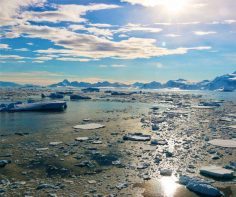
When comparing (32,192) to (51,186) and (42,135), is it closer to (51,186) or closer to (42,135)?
(51,186)

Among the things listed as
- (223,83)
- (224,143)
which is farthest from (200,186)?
(223,83)

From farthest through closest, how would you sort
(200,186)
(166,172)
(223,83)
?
(223,83), (166,172), (200,186)

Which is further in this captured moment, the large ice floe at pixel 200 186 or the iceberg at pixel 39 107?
the iceberg at pixel 39 107

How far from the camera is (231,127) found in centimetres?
2327

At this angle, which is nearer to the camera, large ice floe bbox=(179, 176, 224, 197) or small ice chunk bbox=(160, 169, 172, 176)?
large ice floe bbox=(179, 176, 224, 197)

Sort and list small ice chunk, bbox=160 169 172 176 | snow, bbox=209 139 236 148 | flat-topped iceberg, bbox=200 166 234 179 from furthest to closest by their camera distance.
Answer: snow, bbox=209 139 236 148 < small ice chunk, bbox=160 169 172 176 < flat-topped iceberg, bbox=200 166 234 179

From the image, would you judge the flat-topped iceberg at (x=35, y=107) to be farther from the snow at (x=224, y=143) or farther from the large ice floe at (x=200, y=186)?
the large ice floe at (x=200, y=186)

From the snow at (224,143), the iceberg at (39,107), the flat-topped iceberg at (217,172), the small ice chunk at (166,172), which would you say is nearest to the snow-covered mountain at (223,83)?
the iceberg at (39,107)

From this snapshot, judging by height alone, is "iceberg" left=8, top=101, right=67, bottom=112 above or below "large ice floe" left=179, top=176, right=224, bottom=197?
above

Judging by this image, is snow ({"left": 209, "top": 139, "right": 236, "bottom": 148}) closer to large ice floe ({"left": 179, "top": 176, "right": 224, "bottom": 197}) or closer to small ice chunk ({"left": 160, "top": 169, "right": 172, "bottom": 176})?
small ice chunk ({"left": 160, "top": 169, "right": 172, "bottom": 176})

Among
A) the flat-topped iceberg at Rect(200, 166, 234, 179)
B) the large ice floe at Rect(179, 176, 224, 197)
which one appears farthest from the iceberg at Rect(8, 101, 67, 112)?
the large ice floe at Rect(179, 176, 224, 197)

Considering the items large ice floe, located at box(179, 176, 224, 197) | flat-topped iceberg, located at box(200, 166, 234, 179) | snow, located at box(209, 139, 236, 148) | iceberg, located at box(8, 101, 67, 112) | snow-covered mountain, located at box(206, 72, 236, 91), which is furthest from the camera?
snow-covered mountain, located at box(206, 72, 236, 91)

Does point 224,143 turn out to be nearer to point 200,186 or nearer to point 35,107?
point 200,186

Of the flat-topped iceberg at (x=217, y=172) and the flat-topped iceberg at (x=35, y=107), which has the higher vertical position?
the flat-topped iceberg at (x=35, y=107)
